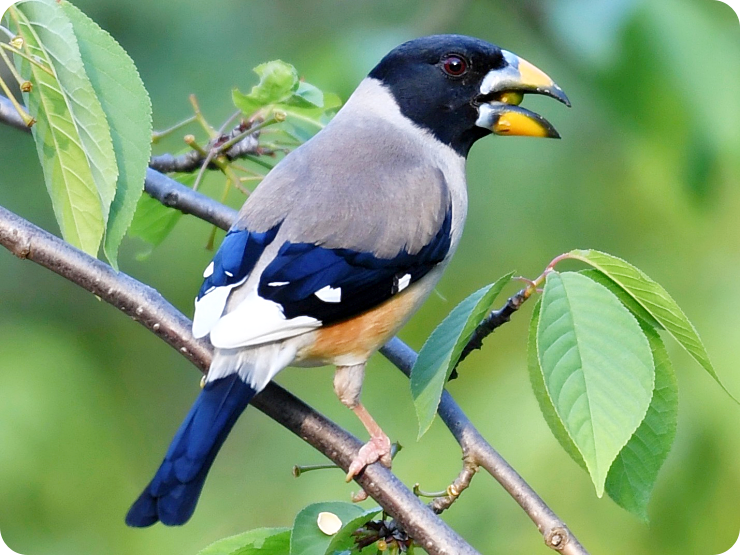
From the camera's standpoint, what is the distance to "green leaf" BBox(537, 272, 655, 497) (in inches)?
77.4

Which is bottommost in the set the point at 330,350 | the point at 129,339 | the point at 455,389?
the point at 129,339

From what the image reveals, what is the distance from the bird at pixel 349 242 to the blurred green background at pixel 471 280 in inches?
30.7

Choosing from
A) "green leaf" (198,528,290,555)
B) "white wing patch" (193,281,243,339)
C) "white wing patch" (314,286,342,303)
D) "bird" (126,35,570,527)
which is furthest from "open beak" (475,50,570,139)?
"green leaf" (198,528,290,555)

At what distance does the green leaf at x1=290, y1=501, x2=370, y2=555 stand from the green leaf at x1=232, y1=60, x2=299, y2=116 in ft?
4.51

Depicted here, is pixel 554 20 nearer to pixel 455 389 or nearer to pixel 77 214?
pixel 455 389

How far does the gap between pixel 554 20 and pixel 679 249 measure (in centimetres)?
185

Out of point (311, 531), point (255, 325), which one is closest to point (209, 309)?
point (255, 325)

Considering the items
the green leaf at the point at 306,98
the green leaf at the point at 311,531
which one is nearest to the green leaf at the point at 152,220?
the green leaf at the point at 306,98

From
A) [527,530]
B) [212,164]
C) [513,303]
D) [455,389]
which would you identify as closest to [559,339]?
[513,303]

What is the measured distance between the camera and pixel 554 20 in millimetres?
4461

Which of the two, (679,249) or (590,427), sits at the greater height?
(590,427)

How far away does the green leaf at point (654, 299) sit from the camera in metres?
2.17

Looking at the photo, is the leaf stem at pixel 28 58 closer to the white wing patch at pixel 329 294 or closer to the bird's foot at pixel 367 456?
the white wing patch at pixel 329 294

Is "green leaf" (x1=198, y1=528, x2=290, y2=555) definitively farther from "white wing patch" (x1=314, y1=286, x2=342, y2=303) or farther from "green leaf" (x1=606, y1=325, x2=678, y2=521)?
"green leaf" (x1=606, y1=325, x2=678, y2=521)
